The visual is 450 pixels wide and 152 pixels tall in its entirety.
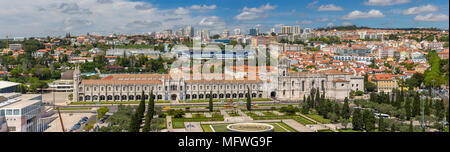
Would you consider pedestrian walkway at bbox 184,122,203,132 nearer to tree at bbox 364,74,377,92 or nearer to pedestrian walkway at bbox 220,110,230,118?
pedestrian walkway at bbox 220,110,230,118

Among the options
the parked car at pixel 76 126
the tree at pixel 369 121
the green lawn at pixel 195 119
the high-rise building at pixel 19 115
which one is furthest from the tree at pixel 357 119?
the high-rise building at pixel 19 115

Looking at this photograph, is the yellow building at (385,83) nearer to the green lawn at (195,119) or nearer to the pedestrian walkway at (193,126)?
the green lawn at (195,119)

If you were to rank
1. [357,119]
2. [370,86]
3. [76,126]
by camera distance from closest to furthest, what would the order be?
[357,119]
[76,126]
[370,86]

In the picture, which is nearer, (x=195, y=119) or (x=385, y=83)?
(x=195, y=119)

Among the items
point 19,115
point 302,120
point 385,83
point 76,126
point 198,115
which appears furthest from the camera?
point 385,83

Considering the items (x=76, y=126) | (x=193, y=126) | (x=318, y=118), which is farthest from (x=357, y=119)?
(x=76, y=126)

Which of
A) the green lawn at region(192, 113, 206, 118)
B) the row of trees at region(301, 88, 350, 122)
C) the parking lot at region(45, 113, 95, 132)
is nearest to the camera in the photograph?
the parking lot at region(45, 113, 95, 132)

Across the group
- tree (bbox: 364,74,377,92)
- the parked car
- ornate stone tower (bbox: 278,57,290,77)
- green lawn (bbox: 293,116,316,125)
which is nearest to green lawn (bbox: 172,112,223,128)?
green lawn (bbox: 293,116,316,125)

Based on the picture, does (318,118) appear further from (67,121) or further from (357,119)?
(67,121)

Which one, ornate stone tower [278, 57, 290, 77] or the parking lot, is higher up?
ornate stone tower [278, 57, 290, 77]

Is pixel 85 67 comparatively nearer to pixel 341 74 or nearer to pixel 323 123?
pixel 341 74
